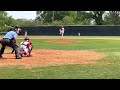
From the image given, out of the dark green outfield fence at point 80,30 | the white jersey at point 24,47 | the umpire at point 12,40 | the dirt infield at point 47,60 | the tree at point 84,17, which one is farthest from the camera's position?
the tree at point 84,17

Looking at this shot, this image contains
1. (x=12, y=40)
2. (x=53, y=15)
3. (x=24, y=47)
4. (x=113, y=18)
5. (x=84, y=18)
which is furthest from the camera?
(x=53, y=15)

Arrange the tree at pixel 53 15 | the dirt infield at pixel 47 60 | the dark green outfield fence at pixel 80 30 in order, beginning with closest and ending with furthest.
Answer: the dirt infield at pixel 47 60 < the dark green outfield fence at pixel 80 30 < the tree at pixel 53 15

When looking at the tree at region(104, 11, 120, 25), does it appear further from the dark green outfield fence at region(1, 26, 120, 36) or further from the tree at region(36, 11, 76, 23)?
the dark green outfield fence at region(1, 26, 120, 36)

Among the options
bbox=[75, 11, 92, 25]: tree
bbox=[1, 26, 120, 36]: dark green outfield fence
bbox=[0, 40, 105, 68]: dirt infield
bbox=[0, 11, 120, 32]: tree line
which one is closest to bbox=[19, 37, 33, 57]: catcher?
bbox=[0, 40, 105, 68]: dirt infield

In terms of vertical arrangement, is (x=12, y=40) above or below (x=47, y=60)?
above

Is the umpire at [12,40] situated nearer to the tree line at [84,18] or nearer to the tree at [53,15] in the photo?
the tree line at [84,18]

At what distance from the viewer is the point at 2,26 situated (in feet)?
232

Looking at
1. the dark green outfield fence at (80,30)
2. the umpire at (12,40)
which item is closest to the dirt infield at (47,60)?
the umpire at (12,40)

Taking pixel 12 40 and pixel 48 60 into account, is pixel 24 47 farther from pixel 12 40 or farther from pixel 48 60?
pixel 48 60

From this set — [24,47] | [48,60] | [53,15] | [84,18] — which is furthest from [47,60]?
[53,15]
